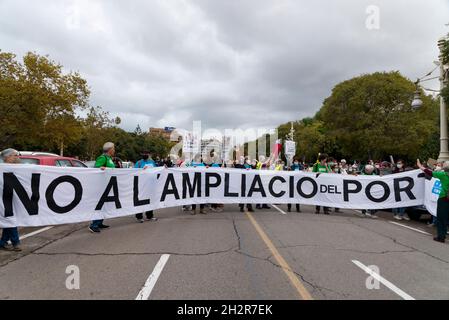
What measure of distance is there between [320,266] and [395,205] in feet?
22.7

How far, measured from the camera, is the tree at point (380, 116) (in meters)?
38.5

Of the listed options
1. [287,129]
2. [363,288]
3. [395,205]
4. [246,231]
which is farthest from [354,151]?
[287,129]

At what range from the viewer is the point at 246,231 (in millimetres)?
7949

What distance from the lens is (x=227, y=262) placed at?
17.7 ft

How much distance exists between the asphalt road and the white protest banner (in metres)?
0.62

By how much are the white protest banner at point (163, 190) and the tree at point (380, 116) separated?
30599 millimetres

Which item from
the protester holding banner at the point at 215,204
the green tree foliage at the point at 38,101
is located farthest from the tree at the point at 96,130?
the protester holding banner at the point at 215,204

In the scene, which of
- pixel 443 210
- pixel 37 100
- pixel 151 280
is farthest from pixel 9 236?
pixel 37 100

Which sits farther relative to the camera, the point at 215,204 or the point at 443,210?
the point at 215,204

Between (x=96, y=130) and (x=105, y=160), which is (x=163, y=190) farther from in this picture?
(x=96, y=130)

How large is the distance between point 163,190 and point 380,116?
121ft
